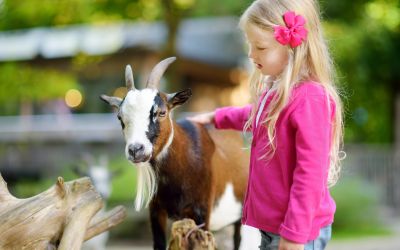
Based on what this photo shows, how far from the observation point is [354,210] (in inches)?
481

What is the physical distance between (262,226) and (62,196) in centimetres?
93

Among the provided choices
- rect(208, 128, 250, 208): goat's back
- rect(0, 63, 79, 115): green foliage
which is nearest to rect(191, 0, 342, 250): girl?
rect(208, 128, 250, 208): goat's back

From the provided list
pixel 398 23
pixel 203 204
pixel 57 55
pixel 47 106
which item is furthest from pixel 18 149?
pixel 203 204

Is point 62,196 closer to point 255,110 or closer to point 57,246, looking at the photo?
point 57,246

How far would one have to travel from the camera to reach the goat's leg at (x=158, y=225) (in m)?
3.67

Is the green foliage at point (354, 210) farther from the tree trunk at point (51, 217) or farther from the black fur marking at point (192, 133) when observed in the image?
the tree trunk at point (51, 217)

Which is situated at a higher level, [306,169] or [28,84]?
[306,169]

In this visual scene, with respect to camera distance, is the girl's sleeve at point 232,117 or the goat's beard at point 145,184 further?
the girl's sleeve at point 232,117

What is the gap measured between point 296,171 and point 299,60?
0.47m

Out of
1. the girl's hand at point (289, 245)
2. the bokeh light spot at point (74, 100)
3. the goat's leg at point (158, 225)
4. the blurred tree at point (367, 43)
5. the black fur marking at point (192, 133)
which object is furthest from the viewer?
the bokeh light spot at point (74, 100)

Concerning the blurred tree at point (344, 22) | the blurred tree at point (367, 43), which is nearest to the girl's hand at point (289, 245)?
the blurred tree at point (344, 22)

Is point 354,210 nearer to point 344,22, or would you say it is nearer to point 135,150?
point 344,22

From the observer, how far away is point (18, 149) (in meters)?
16.5

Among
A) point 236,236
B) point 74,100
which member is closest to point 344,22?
point 74,100
